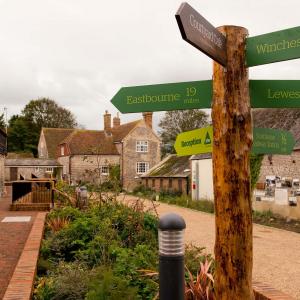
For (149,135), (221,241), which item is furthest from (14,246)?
(149,135)

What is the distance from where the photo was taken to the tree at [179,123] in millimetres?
54844

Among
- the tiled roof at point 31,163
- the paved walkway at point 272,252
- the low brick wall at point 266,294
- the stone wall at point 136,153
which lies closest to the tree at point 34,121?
the tiled roof at point 31,163

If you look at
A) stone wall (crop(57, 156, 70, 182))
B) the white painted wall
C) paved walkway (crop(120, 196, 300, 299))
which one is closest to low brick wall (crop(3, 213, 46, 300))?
paved walkway (crop(120, 196, 300, 299))

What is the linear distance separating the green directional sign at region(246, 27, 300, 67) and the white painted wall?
23.7 m

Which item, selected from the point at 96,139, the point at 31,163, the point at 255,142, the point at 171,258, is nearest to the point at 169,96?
the point at 255,142

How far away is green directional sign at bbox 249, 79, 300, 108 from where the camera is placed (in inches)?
147

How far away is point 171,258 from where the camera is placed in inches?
108

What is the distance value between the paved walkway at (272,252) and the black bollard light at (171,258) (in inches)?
192

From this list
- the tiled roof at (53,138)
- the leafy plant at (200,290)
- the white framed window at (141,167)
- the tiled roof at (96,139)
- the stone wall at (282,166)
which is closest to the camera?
the leafy plant at (200,290)

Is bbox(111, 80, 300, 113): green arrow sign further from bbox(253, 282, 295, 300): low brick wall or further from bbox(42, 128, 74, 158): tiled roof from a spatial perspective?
bbox(42, 128, 74, 158): tiled roof

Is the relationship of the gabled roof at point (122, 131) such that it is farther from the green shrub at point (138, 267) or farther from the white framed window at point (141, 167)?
the green shrub at point (138, 267)

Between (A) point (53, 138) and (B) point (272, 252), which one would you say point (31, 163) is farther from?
(B) point (272, 252)

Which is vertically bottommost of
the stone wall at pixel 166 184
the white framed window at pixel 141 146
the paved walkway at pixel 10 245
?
the paved walkway at pixel 10 245

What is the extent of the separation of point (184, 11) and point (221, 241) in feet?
5.64
